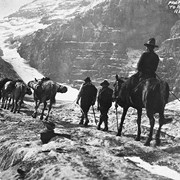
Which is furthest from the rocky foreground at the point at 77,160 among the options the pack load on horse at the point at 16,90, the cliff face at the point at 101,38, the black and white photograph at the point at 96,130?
the cliff face at the point at 101,38

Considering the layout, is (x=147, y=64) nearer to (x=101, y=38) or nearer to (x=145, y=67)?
(x=145, y=67)

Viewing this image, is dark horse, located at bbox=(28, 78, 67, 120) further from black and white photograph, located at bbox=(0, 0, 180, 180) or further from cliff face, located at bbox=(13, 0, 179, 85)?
cliff face, located at bbox=(13, 0, 179, 85)

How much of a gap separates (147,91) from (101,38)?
18296cm

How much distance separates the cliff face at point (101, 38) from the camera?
178625 millimetres

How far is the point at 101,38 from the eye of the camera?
18938 cm

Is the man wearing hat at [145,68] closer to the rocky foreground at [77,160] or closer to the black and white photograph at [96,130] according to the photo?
the black and white photograph at [96,130]

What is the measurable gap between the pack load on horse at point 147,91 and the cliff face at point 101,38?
164 metres

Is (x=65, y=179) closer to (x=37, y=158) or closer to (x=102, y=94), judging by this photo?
(x=37, y=158)

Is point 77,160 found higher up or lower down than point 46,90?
higher up

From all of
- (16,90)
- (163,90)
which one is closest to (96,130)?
(163,90)

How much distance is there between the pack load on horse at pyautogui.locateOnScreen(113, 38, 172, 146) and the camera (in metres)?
8.92

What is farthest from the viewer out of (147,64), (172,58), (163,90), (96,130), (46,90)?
(172,58)

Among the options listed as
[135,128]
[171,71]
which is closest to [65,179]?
[135,128]

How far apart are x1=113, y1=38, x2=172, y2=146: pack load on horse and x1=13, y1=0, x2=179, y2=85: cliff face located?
16392cm
